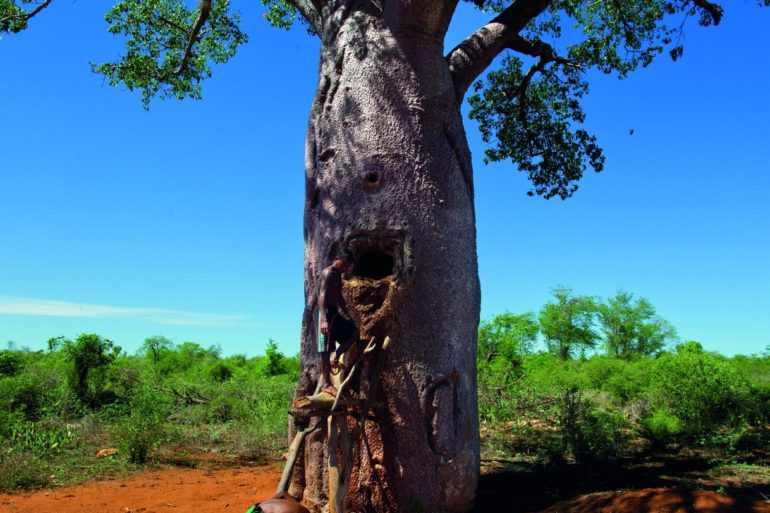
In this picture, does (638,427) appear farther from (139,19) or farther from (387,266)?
(139,19)

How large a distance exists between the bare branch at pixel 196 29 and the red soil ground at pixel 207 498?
5035 mm

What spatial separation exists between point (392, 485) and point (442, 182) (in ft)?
7.30

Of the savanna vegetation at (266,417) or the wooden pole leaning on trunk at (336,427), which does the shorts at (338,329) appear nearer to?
the wooden pole leaning on trunk at (336,427)

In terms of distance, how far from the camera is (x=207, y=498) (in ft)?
18.4

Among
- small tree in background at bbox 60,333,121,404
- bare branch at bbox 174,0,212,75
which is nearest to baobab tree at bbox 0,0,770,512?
bare branch at bbox 174,0,212,75

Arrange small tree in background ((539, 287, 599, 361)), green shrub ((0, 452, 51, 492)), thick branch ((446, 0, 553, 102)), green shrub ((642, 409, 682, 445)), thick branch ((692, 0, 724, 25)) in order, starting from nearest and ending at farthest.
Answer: thick branch ((446, 0, 553, 102)) < green shrub ((0, 452, 51, 492)) < thick branch ((692, 0, 724, 25)) < green shrub ((642, 409, 682, 445)) < small tree in background ((539, 287, 599, 361))

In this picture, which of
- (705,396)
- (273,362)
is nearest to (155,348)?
(273,362)

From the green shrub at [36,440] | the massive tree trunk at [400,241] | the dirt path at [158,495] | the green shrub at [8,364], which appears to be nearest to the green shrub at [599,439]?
the massive tree trunk at [400,241]

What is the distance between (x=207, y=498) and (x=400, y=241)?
2.97m

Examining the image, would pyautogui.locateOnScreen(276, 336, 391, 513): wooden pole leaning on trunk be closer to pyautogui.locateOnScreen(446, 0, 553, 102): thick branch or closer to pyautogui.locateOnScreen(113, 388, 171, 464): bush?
pyautogui.locateOnScreen(446, 0, 553, 102): thick branch

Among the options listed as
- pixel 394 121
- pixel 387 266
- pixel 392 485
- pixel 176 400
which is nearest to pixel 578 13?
pixel 394 121

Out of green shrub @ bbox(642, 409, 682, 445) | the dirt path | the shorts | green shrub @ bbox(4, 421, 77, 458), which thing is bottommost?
the dirt path

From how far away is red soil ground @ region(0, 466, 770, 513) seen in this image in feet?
13.5

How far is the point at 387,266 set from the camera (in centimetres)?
493
